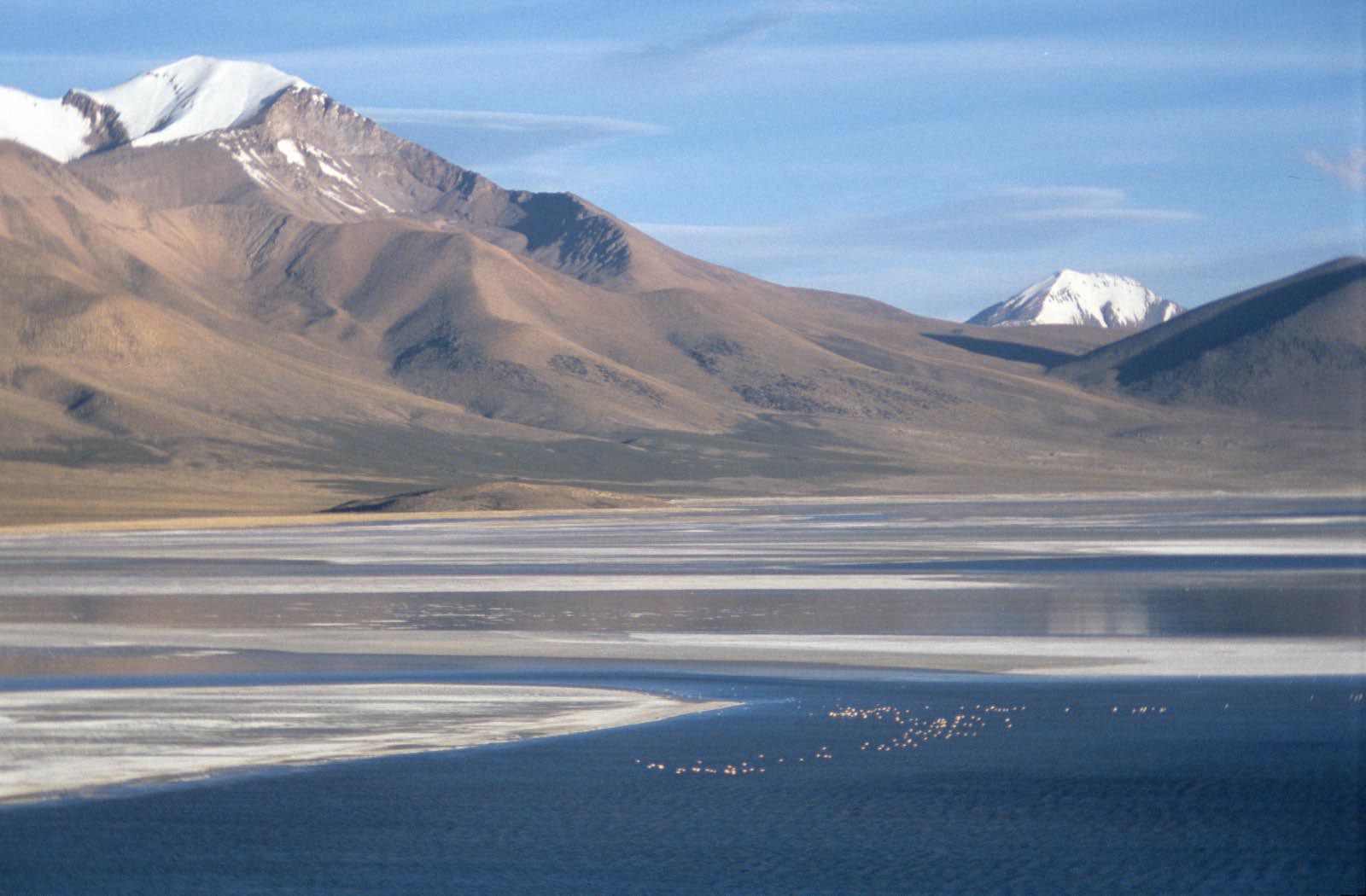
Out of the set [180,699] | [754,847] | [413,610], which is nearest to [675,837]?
[754,847]

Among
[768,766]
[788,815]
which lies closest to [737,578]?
[768,766]

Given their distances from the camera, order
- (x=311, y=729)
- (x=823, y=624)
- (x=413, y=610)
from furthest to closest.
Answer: (x=413, y=610) < (x=823, y=624) < (x=311, y=729)

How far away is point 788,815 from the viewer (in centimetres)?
1543

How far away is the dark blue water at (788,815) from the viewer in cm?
1337

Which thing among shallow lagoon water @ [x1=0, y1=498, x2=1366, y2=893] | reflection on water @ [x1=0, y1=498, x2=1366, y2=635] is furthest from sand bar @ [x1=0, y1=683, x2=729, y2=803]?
reflection on water @ [x1=0, y1=498, x2=1366, y2=635]

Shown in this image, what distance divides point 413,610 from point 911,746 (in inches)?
743

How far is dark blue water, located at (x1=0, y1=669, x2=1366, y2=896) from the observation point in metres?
13.4

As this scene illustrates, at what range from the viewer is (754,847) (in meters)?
14.3

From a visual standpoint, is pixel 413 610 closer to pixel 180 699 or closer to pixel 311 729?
pixel 180 699

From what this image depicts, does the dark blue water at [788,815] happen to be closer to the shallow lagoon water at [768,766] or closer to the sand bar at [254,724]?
the shallow lagoon water at [768,766]

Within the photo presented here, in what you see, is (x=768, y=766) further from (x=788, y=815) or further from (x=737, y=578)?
(x=737, y=578)

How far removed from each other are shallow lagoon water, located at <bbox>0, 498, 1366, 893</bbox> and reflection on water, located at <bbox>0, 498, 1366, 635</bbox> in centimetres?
26

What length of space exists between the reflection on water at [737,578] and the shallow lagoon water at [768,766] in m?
0.26

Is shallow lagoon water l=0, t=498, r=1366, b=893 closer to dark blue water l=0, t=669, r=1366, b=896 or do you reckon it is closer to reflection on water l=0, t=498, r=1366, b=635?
dark blue water l=0, t=669, r=1366, b=896
